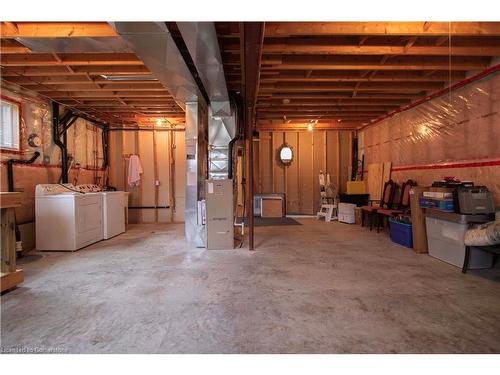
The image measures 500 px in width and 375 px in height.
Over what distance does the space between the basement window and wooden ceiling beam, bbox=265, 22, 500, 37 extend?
4.04 metres

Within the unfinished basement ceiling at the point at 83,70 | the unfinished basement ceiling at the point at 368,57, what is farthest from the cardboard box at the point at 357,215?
the unfinished basement ceiling at the point at 83,70

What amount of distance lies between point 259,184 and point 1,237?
5948mm

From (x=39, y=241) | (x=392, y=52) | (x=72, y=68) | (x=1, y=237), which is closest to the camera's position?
(x=1, y=237)

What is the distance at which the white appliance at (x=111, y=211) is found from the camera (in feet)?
16.5

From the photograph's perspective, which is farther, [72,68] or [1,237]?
[72,68]

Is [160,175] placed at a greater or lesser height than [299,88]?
lesser

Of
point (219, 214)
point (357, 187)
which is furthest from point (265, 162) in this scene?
point (219, 214)

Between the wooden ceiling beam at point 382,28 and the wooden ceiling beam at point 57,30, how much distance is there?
1.66m

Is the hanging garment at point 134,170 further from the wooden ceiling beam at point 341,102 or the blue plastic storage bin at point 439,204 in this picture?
the blue plastic storage bin at point 439,204

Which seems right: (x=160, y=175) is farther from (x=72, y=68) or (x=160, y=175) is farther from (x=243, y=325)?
(x=243, y=325)

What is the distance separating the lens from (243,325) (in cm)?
198

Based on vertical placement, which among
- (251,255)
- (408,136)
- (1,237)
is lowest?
(251,255)

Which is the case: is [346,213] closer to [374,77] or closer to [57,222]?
[374,77]
